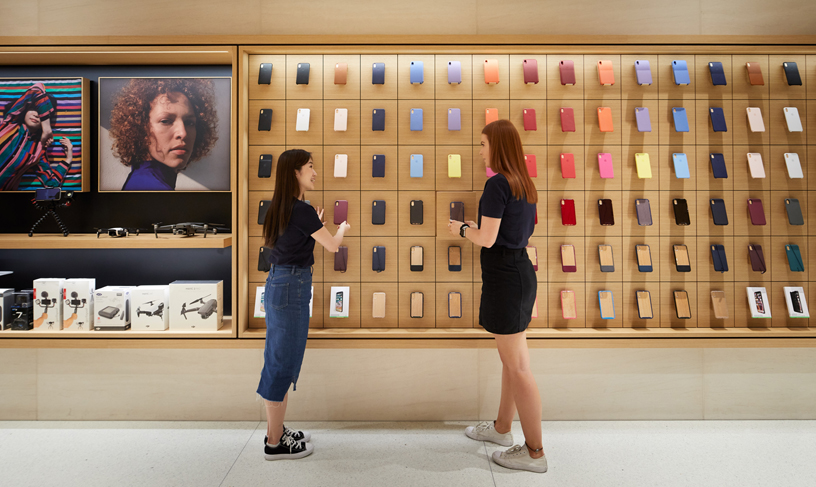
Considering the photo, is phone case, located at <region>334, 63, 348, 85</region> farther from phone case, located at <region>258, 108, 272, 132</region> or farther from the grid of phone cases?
phone case, located at <region>258, 108, 272, 132</region>

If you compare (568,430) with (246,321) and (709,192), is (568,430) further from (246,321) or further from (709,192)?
(246,321)

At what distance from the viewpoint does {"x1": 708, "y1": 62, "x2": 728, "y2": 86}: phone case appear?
260 cm

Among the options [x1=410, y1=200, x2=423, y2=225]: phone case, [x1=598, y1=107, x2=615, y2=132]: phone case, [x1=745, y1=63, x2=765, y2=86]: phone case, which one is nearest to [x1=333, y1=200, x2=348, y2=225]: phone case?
[x1=410, y1=200, x2=423, y2=225]: phone case

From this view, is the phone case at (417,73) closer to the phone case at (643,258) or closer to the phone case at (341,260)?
the phone case at (341,260)

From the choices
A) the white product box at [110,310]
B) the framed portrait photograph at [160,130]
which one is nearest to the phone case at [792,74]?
the framed portrait photograph at [160,130]

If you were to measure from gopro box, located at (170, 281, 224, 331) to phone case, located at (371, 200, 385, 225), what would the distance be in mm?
1074

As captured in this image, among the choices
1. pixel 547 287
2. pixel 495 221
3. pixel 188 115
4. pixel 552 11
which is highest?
pixel 552 11

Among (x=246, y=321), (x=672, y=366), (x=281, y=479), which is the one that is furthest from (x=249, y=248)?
(x=672, y=366)

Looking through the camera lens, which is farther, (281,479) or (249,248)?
(249,248)

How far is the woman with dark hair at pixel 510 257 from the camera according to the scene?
192cm

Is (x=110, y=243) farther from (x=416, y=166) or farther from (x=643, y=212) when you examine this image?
(x=643, y=212)

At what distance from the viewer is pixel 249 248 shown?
264 cm

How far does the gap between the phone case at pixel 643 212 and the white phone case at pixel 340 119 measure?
1.89 metres

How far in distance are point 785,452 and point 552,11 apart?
278 centimetres
